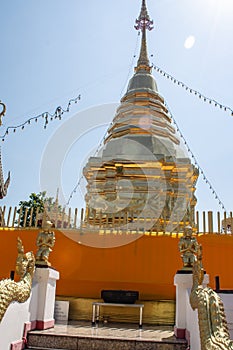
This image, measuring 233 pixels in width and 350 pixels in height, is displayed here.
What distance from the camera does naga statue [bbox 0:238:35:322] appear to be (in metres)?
5.28

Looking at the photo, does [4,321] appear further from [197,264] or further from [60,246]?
[60,246]

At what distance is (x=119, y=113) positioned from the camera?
63.5 ft

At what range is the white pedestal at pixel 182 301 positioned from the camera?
6.70m

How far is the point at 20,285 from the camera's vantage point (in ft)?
19.7

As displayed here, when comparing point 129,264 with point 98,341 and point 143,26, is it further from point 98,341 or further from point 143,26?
point 143,26

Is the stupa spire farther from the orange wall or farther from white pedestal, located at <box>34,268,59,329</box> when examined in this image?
white pedestal, located at <box>34,268,59,329</box>

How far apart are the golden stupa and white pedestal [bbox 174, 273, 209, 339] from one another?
514 cm

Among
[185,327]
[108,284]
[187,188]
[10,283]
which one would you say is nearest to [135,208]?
[187,188]

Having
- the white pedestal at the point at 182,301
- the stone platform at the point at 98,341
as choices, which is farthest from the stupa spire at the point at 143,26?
the stone platform at the point at 98,341

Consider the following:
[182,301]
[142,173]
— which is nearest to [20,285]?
[182,301]

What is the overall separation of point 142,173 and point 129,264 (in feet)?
21.3

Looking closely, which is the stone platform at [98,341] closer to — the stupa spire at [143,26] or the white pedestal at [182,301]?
the white pedestal at [182,301]

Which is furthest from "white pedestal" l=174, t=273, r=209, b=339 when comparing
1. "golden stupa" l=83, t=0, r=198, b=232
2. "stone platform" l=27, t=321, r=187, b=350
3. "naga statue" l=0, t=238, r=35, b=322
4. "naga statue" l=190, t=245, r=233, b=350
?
"golden stupa" l=83, t=0, r=198, b=232

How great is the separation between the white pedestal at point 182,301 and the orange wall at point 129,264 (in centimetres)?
235
